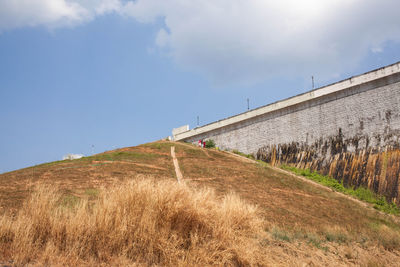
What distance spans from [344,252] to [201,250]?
455 centimetres

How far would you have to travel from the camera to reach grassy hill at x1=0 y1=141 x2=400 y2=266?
6.62m

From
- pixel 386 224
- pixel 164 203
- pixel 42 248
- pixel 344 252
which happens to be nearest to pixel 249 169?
pixel 386 224

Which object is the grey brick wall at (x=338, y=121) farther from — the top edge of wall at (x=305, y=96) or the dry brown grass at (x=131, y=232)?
the dry brown grass at (x=131, y=232)

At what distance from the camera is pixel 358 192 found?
60.6ft

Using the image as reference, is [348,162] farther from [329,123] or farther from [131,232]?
[131,232]

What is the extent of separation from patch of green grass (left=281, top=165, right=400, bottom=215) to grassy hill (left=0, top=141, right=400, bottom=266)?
86 centimetres

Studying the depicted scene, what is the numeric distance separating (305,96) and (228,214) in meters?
17.8

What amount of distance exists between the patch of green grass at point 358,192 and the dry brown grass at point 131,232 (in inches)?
479

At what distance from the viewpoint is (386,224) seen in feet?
47.1

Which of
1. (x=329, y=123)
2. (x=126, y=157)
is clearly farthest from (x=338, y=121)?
(x=126, y=157)

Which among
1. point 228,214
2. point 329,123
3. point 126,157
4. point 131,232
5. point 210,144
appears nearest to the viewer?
point 131,232

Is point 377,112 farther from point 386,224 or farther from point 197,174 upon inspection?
point 197,174

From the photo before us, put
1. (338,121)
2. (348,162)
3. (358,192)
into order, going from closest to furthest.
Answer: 1. (358,192)
2. (348,162)
3. (338,121)

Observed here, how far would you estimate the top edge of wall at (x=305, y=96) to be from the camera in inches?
784
